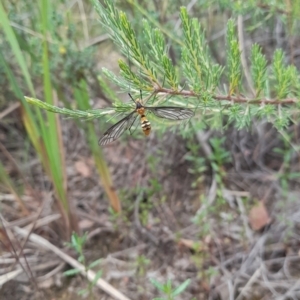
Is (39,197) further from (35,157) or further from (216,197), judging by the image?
(216,197)

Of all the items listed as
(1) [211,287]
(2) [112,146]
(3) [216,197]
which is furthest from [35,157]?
(1) [211,287]

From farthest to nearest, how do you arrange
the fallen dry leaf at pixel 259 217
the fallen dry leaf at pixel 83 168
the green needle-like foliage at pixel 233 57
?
the fallen dry leaf at pixel 83 168
the fallen dry leaf at pixel 259 217
the green needle-like foliage at pixel 233 57

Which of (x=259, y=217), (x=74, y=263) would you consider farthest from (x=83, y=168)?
(x=259, y=217)

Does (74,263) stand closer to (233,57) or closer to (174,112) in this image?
(174,112)

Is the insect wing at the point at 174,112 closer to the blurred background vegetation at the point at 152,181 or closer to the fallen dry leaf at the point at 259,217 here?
the blurred background vegetation at the point at 152,181

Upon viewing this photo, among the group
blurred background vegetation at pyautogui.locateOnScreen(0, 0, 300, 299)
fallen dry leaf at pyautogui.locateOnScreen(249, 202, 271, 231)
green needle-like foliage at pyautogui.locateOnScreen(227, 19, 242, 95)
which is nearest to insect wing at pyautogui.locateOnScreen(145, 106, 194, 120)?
green needle-like foliage at pyautogui.locateOnScreen(227, 19, 242, 95)

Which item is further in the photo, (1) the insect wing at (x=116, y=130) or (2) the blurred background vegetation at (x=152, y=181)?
(2) the blurred background vegetation at (x=152, y=181)

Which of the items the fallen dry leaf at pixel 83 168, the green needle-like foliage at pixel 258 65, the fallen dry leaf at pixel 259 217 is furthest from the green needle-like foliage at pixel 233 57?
the fallen dry leaf at pixel 83 168

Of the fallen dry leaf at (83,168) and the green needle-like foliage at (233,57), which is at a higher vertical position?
the green needle-like foliage at (233,57)
